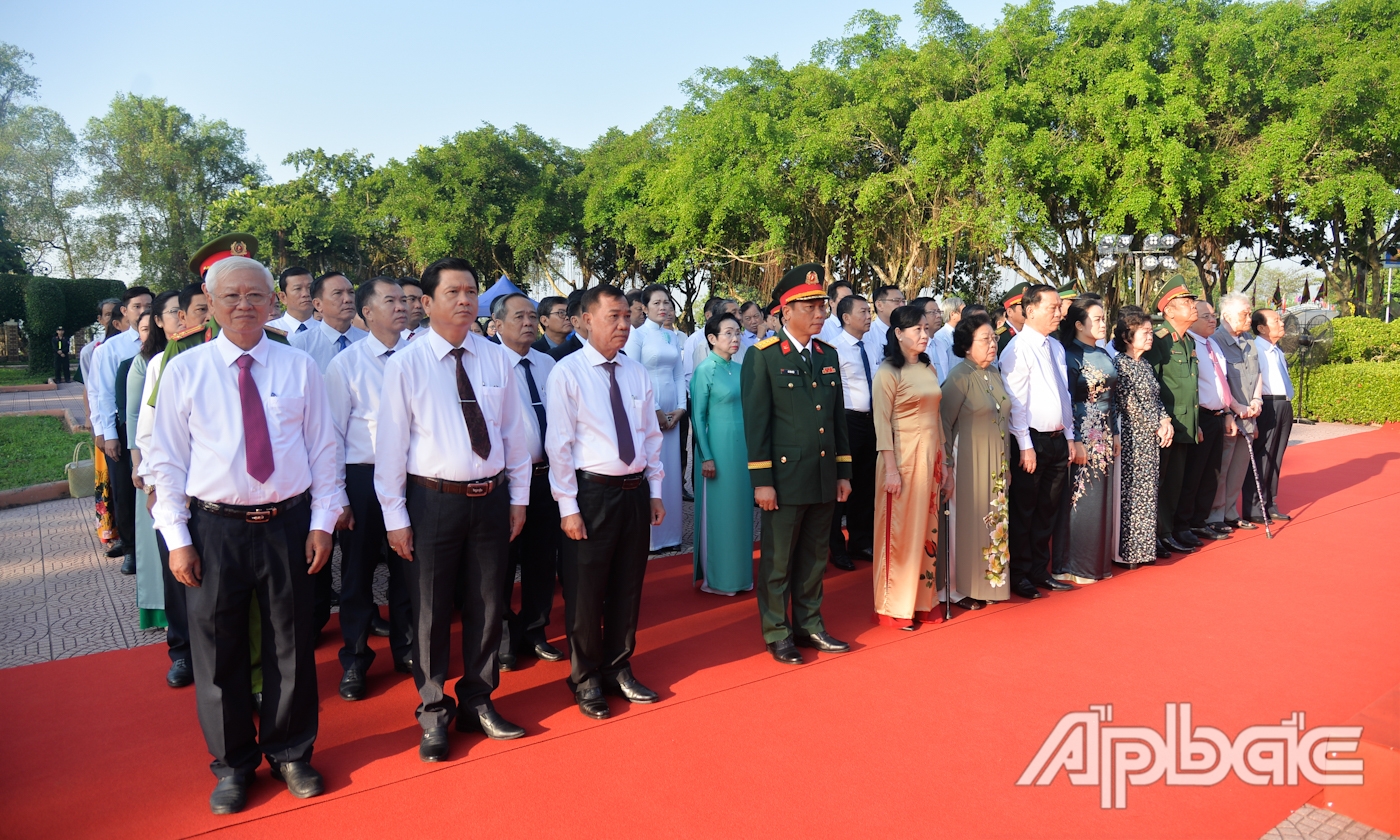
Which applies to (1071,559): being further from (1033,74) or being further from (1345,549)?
(1033,74)

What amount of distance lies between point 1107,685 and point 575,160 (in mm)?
25454

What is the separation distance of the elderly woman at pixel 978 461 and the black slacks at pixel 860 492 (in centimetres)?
105

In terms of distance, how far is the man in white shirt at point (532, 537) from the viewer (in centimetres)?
410

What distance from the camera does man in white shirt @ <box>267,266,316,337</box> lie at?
4727 mm

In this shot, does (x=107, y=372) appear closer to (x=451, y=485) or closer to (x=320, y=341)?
(x=320, y=341)

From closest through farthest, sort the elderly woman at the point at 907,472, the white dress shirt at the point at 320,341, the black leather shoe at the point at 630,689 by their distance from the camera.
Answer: the black leather shoe at the point at 630,689
the elderly woman at the point at 907,472
the white dress shirt at the point at 320,341

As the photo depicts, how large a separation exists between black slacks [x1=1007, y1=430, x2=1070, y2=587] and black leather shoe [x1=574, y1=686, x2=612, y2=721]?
8.74 feet

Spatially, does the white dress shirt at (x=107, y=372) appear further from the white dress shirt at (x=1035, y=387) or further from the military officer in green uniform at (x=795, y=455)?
the white dress shirt at (x=1035, y=387)

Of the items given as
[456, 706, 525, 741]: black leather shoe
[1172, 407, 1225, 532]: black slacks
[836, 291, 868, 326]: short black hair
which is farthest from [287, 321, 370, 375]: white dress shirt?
[1172, 407, 1225, 532]: black slacks

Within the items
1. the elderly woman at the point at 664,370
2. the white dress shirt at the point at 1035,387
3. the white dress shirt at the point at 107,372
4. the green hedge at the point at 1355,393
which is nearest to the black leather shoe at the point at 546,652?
the elderly woman at the point at 664,370

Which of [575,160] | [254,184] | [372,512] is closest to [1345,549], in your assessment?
[372,512]

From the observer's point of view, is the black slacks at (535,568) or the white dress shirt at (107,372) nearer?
the black slacks at (535,568)

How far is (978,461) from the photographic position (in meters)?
4.70

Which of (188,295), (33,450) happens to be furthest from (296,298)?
(33,450)
